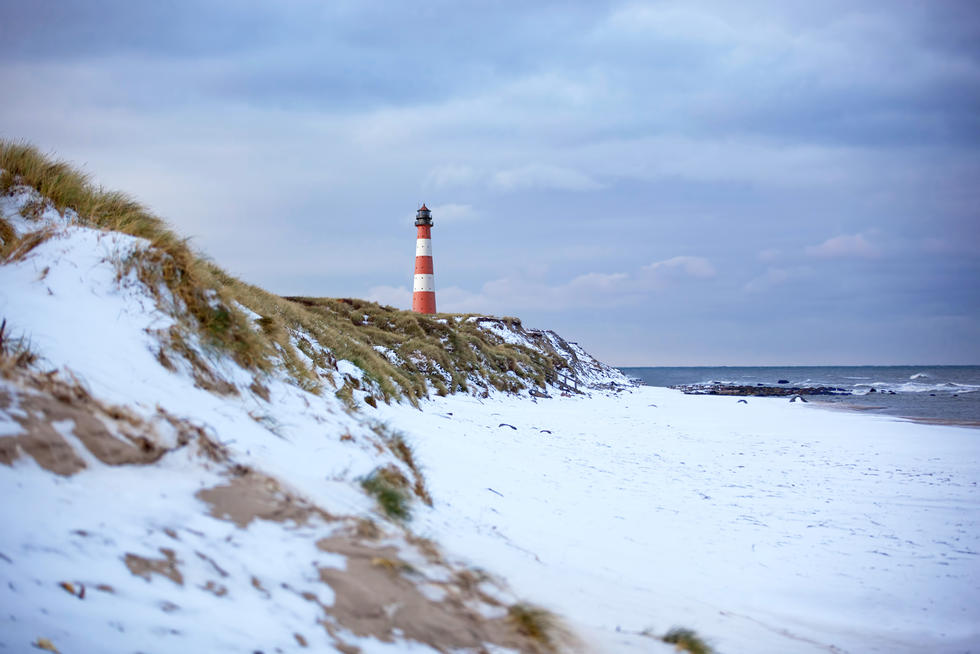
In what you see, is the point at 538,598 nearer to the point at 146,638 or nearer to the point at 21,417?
the point at 146,638

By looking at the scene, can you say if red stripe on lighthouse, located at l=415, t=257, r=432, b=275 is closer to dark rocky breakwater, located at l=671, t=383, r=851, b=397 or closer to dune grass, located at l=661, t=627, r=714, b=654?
dark rocky breakwater, located at l=671, t=383, r=851, b=397

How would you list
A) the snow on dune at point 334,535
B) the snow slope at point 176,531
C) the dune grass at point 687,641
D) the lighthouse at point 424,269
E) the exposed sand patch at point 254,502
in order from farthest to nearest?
1. the lighthouse at point 424,269
2. the dune grass at point 687,641
3. the exposed sand patch at point 254,502
4. the snow on dune at point 334,535
5. the snow slope at point 176,531

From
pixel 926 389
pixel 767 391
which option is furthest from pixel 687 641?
pixel 926 389

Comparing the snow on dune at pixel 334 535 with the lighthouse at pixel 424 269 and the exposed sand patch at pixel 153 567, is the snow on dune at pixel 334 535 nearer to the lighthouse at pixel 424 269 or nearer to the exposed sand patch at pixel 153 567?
the exposed sand patch at pixel 153 567

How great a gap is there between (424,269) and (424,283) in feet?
3.29

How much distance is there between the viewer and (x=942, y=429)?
1697 centimetres

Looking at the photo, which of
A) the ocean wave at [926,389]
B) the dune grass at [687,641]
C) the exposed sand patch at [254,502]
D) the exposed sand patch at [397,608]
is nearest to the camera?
the exposed sand patch at [397,608]

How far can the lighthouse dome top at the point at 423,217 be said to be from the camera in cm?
3916

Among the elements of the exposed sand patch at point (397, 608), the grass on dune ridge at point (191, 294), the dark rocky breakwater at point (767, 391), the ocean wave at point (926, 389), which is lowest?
the dark rocky breakwater at point (767, 391)

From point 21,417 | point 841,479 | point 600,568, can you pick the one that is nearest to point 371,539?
point 21,417

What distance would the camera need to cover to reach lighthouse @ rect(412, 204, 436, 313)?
3781 cm

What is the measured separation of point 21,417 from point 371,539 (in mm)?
1893

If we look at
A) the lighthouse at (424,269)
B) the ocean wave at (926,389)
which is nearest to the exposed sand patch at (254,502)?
the lighthouse at (424,269)

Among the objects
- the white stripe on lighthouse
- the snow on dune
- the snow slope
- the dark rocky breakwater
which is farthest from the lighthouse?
the snow slope
